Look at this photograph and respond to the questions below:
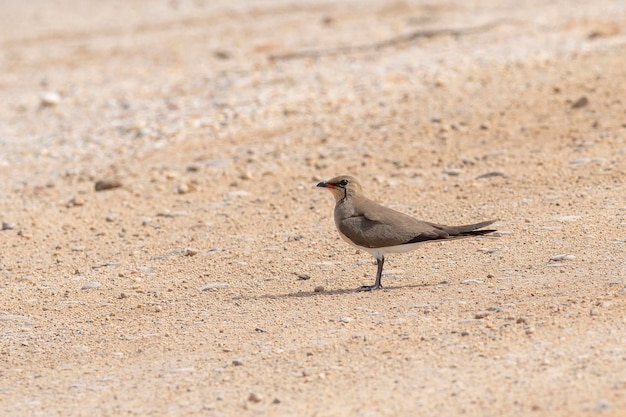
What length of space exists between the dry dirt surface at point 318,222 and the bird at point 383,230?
29cm

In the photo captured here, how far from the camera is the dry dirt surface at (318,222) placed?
5.87m

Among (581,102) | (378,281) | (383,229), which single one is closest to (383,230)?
(383,229)

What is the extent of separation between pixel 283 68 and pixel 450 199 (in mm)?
5846

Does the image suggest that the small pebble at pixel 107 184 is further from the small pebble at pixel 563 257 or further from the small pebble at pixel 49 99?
the small pebble at pixel 563 257

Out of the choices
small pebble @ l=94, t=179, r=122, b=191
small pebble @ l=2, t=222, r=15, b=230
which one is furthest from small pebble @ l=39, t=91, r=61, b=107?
small pebble @ l=2, t=222, r=15, b=230

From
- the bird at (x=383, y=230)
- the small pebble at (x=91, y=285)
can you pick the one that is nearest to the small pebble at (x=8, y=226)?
the small pebble at (x=91, y=285)

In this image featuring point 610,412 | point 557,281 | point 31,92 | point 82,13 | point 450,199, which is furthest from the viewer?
point 82,13

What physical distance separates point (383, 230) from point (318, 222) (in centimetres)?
208

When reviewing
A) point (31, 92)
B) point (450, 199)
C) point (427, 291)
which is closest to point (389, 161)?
point (450, 199)

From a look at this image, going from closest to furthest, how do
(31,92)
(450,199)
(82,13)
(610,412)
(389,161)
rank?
1. (610,412)
2. (450,199)
3. (389,161)
4. (31,92)
5. (82,13)

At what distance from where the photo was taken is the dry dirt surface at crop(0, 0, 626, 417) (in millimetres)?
5871

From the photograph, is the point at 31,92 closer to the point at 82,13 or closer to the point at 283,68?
the point at 283,68

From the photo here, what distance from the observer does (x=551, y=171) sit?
32.5ft

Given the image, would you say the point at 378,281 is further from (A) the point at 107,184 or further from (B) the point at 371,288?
(A) the point at 107,184
